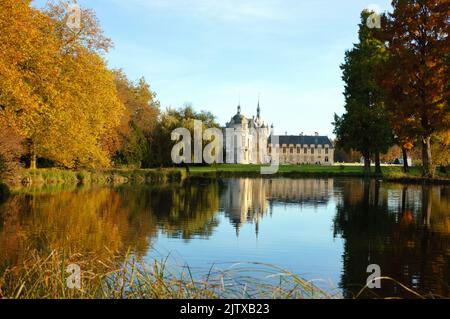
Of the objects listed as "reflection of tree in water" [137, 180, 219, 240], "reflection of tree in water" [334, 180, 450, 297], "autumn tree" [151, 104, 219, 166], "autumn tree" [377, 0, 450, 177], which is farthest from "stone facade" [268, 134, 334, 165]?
"reflection of tree in water" [334, 180, 450, 297]

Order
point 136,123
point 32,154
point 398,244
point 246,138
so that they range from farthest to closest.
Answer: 1. point 246,138
2. point 136,123
3. point 32,154
4. point 398,244

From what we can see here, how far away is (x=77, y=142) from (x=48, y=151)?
74.5 inches

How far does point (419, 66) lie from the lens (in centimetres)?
2944

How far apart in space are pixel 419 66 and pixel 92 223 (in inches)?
874

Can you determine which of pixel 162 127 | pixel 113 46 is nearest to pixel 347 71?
pixel 162 127

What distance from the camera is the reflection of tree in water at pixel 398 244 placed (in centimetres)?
795

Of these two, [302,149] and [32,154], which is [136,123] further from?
[302,149]

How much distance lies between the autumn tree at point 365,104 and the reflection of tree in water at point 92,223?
25.4m

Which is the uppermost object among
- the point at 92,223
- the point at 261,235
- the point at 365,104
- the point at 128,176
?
the point at 365,104

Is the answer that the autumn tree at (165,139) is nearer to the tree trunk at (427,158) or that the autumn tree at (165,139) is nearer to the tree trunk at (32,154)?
the tree trunk at (32,154)

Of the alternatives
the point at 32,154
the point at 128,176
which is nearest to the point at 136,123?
the point at 128,176

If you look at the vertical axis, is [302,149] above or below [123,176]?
above

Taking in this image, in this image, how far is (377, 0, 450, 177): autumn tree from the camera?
29031 millimetres

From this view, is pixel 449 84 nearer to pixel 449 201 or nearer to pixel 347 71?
pixel 449 201
